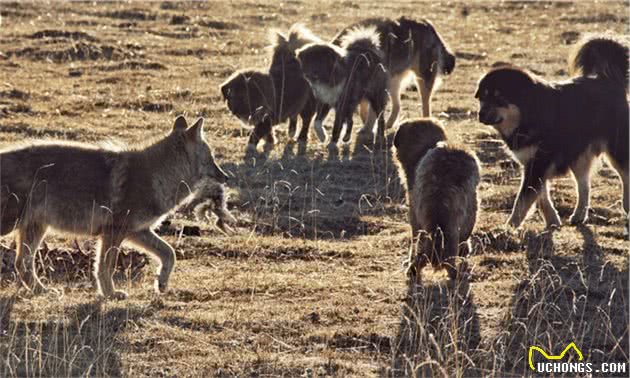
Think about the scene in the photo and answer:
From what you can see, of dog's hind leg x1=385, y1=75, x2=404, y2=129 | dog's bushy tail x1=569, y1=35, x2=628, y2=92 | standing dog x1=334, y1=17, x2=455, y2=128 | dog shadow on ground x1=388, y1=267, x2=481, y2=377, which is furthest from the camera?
dog's hind leg x1=385, y1=75, x2=404, y2=129

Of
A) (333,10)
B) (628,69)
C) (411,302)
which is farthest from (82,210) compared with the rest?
(333,10)

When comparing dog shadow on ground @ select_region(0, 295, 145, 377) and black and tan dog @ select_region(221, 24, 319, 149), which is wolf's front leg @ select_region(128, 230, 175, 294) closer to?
dog shadow on ground @ select_region(0, 295, 145, 377)

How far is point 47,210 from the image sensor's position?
8.44m

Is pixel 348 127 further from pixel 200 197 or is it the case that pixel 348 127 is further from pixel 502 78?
pixel 200 197

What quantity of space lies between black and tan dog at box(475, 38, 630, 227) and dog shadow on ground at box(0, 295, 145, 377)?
4.07 metres

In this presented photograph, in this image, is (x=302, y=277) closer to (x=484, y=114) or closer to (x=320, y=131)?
(x=484, y=114)

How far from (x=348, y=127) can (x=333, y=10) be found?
498 inches

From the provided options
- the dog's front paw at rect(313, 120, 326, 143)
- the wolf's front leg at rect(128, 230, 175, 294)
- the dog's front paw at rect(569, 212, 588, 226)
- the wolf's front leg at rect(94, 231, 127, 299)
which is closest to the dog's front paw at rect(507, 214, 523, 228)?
the dog's front paw at rect(569, 212, 588, 226)

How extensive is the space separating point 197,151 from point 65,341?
2.26 metres

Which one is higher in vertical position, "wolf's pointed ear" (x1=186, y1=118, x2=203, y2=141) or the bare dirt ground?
"wolf's pointed ear" (x1=186, y1=118, x2=203, y2=141)

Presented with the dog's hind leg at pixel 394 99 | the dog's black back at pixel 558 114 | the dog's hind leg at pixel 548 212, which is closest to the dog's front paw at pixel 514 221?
the dog's hind leg at pixel 548 212

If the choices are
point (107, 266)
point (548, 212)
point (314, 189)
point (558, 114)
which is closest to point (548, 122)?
point (558, 114)

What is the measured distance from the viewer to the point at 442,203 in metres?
8.80

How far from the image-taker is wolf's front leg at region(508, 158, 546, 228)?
35.0 ft
